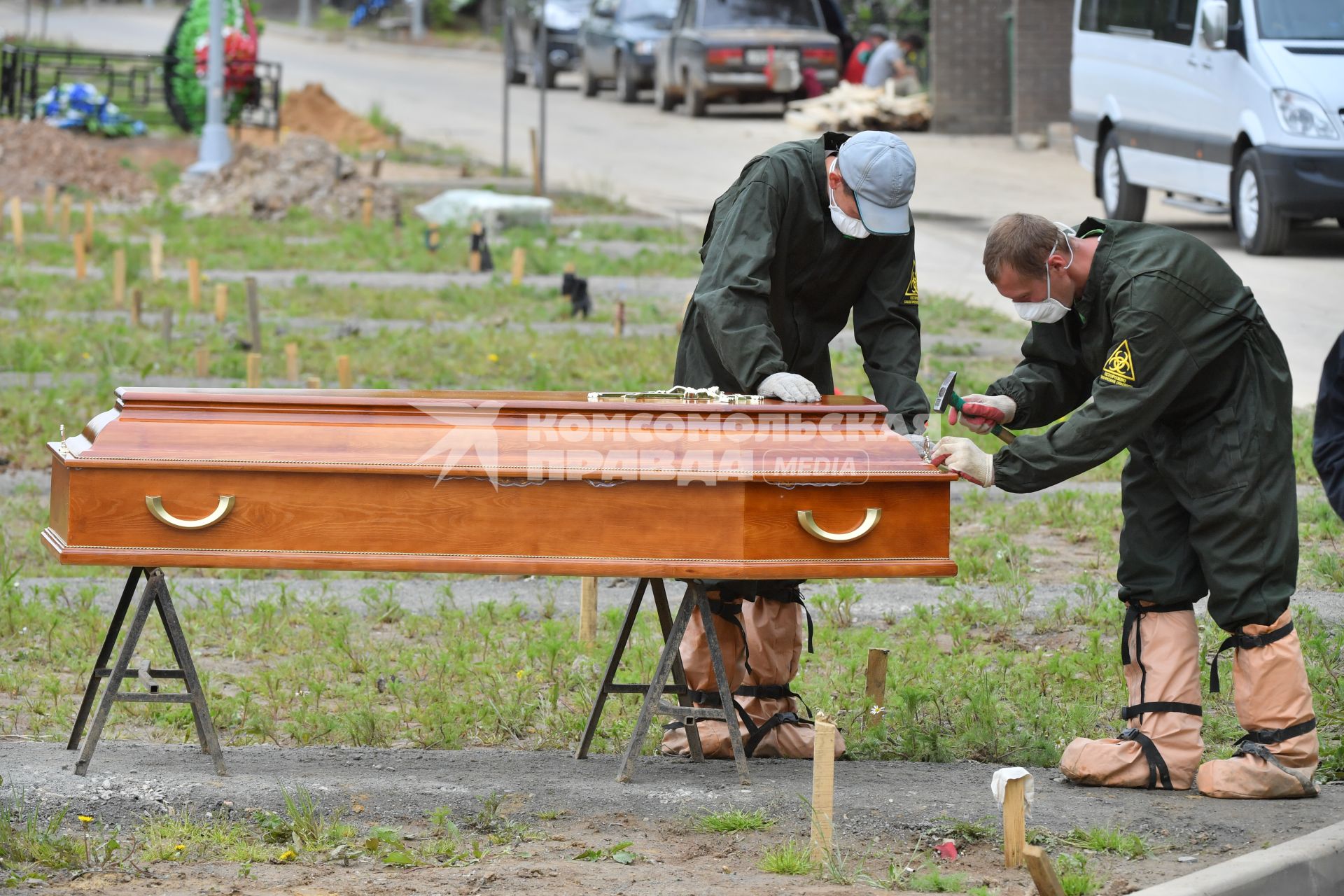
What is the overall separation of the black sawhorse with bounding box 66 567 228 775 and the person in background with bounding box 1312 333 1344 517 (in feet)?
9.97

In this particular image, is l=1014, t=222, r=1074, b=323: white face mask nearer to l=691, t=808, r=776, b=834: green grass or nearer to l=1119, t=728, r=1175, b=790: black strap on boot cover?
l=1119, t=728, r=1175, b=790: black strap on boot cover

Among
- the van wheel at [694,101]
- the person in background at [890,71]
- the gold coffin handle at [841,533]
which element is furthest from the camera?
the van wheel at [694,101]

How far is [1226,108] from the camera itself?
45.7 ft

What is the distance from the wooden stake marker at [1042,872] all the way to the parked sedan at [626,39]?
2433 cm

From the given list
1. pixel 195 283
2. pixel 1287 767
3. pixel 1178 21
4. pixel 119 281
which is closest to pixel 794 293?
pixel 1287 767

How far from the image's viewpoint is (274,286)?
13375 mm

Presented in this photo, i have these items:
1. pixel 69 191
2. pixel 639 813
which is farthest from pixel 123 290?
pixel 639 813

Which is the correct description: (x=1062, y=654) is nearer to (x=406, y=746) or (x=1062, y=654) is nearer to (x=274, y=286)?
(x=406, y=746)

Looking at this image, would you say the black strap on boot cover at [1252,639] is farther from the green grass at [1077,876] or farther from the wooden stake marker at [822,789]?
the wooden stake marker at [822,789]

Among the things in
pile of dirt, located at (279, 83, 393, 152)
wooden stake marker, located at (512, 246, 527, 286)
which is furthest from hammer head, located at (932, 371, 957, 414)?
pile of dirt, located at (279, 83, 393, 152)

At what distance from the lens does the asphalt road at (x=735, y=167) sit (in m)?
13.0

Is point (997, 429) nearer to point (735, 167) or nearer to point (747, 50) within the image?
point (735, 167)

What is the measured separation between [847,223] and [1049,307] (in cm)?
58

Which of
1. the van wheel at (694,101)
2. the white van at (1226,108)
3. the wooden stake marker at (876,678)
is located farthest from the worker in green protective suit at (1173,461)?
the van wheel at (694,101)
